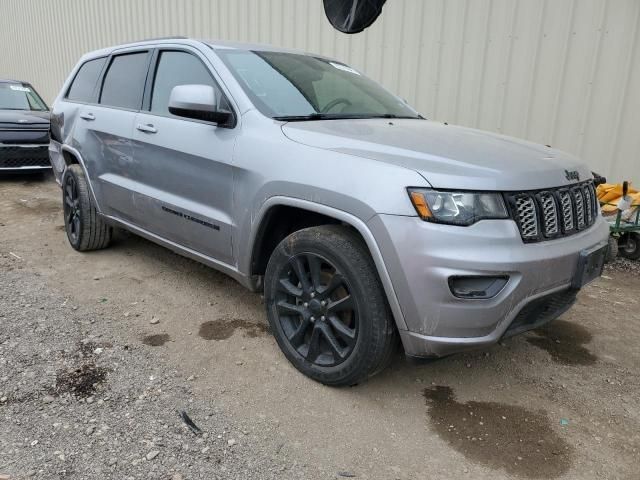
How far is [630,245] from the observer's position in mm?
4996

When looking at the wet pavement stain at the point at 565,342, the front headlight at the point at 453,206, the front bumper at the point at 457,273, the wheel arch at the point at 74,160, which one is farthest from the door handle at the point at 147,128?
the wet pavement stain at the point at 565,342

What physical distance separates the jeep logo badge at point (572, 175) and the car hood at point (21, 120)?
7.60 m

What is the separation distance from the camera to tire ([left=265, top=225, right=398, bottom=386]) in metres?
2.40

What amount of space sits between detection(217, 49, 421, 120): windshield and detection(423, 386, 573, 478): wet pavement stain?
1755 mm

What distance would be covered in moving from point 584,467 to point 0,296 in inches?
150

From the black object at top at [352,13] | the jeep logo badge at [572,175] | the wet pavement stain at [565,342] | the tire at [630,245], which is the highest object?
the black object at top at [352,13]

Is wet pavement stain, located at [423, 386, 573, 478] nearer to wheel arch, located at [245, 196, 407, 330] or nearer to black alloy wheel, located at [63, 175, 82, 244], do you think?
A: wheel arch, located at [245, 196, 407, 330]

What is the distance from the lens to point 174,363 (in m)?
2.94

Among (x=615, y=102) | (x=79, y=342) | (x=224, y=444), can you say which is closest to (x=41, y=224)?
(x=79, y=342)

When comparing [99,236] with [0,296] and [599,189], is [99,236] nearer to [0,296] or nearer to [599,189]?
[0,296]

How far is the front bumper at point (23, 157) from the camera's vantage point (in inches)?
301

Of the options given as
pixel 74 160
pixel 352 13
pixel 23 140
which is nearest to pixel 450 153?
pixel 352 13

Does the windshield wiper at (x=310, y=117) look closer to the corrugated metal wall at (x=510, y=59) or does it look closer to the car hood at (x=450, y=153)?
the car hood at (x=450, y=153)

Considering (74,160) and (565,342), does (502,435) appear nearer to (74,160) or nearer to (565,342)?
(565,342)
